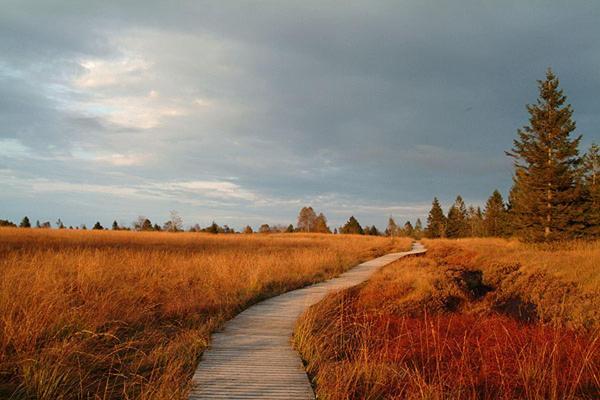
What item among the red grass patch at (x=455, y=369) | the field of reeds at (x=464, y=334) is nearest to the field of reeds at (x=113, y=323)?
the field of reeds at (x=464, y=334)

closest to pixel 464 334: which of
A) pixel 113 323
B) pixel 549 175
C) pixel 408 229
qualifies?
pixel 113 323

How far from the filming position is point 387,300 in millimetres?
11914

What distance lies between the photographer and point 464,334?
7500 mm

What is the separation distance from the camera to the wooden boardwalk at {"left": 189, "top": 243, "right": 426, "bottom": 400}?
15.1 feet

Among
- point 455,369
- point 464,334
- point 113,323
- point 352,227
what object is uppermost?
point 352,227

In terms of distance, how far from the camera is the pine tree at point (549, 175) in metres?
28.2

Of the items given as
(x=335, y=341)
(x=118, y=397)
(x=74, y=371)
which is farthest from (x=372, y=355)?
(x=74, y=371)

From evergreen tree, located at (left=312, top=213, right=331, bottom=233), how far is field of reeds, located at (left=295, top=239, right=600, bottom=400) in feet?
188

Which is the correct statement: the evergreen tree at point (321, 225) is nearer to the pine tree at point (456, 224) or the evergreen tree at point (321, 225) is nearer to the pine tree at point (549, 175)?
the pine tree at point (456, 224)

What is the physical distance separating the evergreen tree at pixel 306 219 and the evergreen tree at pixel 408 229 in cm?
2057

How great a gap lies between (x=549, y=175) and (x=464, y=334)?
24935mm

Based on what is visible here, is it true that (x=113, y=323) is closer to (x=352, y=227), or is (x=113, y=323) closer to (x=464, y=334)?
(x=464, y=334)

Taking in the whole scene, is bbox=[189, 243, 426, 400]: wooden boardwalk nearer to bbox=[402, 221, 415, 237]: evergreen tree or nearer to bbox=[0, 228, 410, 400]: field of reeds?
bbox=[0, 228, 410, 400]: field of reeds

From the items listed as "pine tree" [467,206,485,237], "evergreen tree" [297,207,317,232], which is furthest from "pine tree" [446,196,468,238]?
"evergreen tree" [297,207,317,232]
